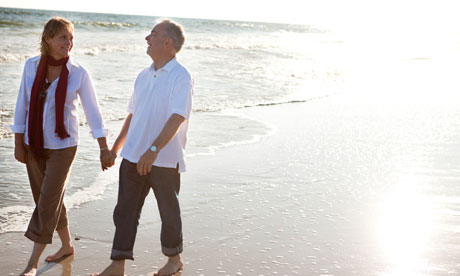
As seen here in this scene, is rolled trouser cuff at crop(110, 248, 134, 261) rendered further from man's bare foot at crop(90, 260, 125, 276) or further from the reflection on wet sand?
the reflection on wet sand

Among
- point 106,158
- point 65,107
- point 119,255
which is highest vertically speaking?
point 65,107

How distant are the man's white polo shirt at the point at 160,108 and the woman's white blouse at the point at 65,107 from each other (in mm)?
288

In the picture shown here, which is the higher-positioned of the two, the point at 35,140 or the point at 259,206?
the point at 35,140

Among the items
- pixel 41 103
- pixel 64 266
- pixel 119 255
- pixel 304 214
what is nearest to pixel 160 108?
pixel 41 103

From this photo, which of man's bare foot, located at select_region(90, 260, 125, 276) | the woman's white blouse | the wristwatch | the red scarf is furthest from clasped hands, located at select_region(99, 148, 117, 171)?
man's bare foot, located at select_region(90, 260, 125, 276)

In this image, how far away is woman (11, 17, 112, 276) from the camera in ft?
11.8

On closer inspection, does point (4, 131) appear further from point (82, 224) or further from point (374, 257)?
point (374, 257)

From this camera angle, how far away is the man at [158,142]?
345 cm

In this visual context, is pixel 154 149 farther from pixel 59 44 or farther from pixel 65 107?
pixel 59 44

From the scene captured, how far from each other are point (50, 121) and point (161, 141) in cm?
A: 73

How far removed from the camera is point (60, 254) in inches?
155

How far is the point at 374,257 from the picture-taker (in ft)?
13.3

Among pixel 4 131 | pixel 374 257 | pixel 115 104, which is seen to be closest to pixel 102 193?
pixel 374 257

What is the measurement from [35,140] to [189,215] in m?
1.66
